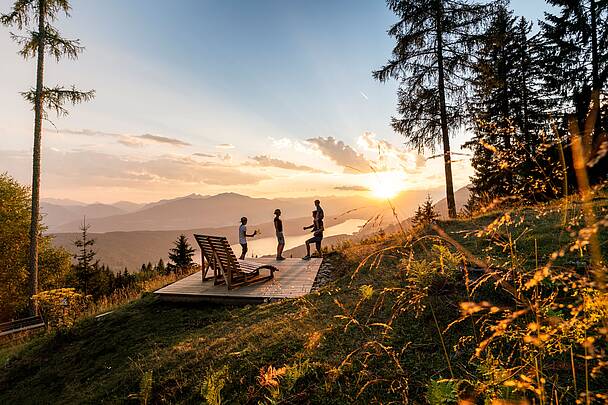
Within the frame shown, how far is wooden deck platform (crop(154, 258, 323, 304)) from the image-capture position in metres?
7.29

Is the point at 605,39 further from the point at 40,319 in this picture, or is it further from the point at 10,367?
the point at 40,319

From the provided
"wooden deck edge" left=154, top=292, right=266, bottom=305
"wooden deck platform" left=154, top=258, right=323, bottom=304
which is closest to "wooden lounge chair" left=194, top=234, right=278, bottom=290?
"wooden deck platform" left=154, top=258, right=323, bottom=304

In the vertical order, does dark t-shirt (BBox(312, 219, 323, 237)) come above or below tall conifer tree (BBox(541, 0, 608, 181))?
below

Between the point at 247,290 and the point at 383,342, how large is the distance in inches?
211

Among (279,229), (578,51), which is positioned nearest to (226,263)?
(279,229)

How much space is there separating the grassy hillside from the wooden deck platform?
1.19ft

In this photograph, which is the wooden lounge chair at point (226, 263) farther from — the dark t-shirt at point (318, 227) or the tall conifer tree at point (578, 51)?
the tall conifer tree at point (578, 51)

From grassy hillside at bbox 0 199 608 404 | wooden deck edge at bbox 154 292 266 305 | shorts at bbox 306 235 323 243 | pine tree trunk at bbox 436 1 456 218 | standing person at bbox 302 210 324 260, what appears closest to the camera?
grassy hillside at bbox 0 199 608 404

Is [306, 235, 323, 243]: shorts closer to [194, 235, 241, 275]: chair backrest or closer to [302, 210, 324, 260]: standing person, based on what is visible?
[302, 210, 324, 260]: standing person

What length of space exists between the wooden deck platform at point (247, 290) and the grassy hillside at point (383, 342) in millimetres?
363

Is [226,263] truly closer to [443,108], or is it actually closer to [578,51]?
[443,108]

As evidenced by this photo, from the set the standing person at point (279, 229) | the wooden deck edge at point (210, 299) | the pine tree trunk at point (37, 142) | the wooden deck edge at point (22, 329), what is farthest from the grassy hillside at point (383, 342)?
the pine tree trunk at point (37, 142)

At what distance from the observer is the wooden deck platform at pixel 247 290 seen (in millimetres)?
7285

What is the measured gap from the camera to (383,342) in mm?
3184
